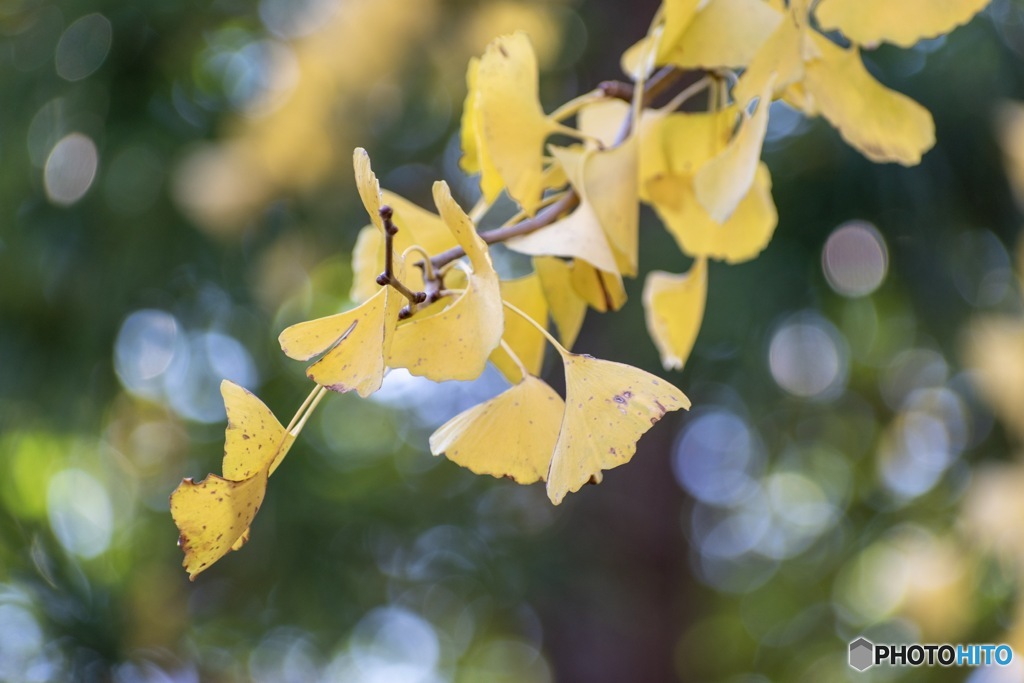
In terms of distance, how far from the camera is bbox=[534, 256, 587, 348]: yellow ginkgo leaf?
21cm

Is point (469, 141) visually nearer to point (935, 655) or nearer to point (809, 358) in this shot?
point (935, 655)

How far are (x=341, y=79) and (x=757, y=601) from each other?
1.39 m

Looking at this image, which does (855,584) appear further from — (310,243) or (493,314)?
(493,314)

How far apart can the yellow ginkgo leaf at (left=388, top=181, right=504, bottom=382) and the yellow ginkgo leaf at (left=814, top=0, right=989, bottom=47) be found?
12 centimetres

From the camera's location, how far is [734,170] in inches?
8.0

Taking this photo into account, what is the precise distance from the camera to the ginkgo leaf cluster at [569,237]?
16cm

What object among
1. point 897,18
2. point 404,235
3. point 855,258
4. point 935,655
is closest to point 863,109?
point 897,18

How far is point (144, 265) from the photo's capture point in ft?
3.35

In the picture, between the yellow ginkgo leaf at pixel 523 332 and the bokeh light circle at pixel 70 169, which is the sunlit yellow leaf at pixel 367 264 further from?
the bokeh light circle at pixel 70 169

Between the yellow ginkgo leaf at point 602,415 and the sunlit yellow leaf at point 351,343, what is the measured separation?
37 mm

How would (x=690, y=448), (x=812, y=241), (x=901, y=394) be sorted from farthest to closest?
(x=690, y=448)
(x=901, y=394)
(x=812, y=241)

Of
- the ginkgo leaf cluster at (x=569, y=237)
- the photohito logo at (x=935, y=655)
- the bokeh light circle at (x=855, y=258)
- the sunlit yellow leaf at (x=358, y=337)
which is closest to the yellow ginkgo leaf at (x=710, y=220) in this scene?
the ginkgo leaf cluster at (x=569, y=237)

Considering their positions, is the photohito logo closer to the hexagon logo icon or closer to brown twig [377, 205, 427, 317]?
the hexagon logo icon

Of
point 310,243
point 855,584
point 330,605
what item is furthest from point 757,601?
point 310,243
